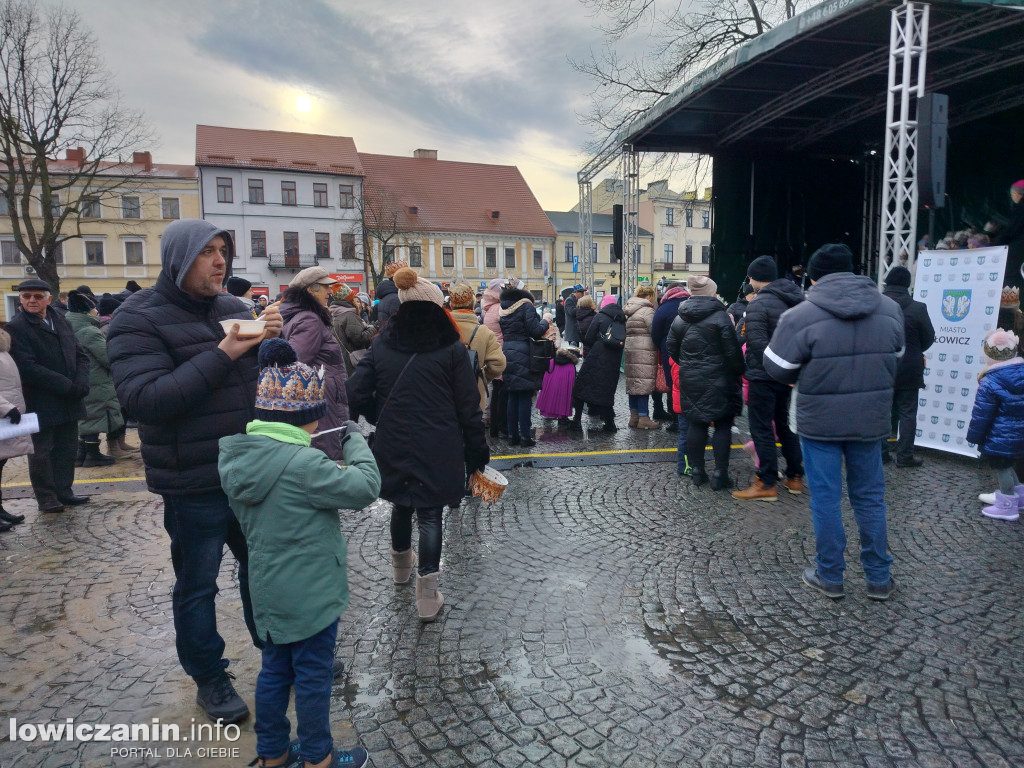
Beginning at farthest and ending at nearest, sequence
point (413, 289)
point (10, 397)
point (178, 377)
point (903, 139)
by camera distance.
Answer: point (903, 139)
point (10, 397)
point (413, 289)
point (178, 377)

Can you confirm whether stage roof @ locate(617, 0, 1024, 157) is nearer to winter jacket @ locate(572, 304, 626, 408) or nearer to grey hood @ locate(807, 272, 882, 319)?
winter jacket @ locate(572, 304, 626, 408)

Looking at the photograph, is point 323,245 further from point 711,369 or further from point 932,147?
point 711,369

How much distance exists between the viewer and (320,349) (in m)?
4.23

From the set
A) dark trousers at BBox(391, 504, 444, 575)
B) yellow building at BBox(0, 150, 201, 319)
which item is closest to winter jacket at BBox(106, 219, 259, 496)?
dark trousers at BBox(391, 504, 444, 575)

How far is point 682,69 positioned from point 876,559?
19.1 meters

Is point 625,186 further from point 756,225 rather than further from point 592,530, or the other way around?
point 592,530

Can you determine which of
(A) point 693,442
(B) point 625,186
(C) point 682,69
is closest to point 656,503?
(A) point 693,442

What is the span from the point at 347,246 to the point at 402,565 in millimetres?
45813

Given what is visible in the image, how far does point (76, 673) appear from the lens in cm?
321

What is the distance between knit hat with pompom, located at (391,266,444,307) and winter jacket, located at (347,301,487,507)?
10.1 inches

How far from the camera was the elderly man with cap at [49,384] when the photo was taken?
5.59 meters

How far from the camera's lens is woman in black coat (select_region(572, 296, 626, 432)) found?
8.61 m

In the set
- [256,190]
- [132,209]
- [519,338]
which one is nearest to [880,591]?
[519,338]

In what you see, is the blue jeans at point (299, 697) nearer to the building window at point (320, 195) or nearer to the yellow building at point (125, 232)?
the yellow building at point (125, 232)
